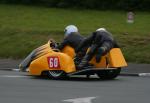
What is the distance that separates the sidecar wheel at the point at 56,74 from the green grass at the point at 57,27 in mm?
6588

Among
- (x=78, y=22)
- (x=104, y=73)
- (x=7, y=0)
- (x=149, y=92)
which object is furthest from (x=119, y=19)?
(x=149, y=92)

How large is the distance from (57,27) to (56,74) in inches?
507

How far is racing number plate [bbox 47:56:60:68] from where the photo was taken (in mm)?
19794

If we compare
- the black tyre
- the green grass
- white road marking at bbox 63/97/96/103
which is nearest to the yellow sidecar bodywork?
the black tyre

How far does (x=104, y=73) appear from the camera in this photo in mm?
20297

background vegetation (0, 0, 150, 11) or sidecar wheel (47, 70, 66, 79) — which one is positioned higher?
background vegetation (0, 0, 150, 11)

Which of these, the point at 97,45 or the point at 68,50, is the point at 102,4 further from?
the point at 97,45

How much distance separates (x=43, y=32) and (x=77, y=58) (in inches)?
431

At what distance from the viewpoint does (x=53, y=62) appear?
65.3 ft

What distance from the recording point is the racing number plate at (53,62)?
64.9 ft

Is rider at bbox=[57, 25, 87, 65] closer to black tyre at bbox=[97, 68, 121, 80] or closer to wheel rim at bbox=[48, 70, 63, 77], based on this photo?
wheel rim at bbox=[48, 70, 63, 77]

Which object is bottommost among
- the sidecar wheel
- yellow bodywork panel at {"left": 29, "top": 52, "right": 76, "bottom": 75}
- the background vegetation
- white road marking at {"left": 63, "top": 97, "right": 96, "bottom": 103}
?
white road marking at {"left": 63, "top": 97, "right": 96, "bottom": 103}

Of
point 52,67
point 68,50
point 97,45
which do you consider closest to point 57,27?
point 68,50

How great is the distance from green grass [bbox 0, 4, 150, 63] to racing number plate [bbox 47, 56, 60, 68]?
676cm
